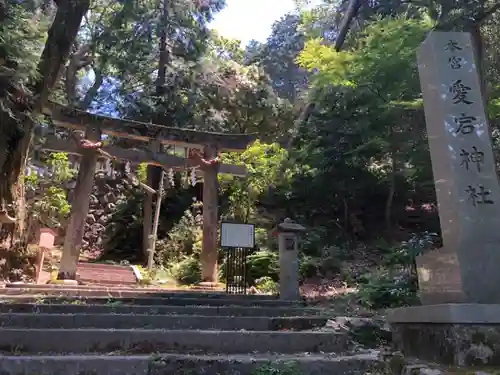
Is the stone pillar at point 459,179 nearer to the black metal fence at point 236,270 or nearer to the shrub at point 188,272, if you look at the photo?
the black metal fence at point 236,270

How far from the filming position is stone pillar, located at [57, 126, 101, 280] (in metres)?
10.7

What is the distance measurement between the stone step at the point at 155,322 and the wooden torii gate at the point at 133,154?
6138mm

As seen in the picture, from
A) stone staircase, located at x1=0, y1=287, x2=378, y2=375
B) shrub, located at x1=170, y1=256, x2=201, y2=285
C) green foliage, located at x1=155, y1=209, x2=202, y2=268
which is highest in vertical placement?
green foliage, located at x1=155, y1=209, x2=202, y2=268

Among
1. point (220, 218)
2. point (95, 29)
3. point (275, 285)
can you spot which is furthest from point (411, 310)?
point (95, 29)

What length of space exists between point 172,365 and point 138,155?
9766mm

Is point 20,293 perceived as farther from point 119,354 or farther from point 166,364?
point 166,364

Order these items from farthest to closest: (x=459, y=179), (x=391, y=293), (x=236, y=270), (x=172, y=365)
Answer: (x=236, y=270) < (x=391, y=293) < (x=459, y=179) < (x=172, y=365)

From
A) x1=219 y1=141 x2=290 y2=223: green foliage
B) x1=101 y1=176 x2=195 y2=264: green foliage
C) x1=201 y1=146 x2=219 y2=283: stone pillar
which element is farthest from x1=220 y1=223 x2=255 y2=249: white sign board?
x1=101 y1=176 x2=195 y2=264: green foliage

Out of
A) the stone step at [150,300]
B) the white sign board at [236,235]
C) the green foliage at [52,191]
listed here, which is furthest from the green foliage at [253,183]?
the stone step at [150,300]

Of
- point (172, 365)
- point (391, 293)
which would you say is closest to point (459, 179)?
point (172, 365)

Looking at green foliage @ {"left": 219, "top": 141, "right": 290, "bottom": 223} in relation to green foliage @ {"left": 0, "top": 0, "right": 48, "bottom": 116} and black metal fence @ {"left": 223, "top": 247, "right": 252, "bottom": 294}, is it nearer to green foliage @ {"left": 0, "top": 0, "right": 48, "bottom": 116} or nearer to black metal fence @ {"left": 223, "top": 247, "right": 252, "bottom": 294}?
black metal fence @ {"left": 223, "top": 247, "right": 252, "bottom": 294}

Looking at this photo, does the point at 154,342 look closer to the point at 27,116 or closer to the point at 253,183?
the point at 27,116

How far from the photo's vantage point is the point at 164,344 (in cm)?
421

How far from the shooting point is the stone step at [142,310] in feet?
17.7
